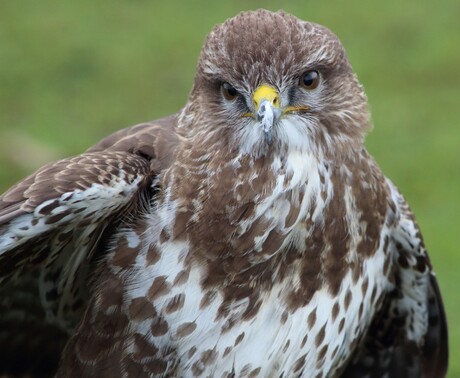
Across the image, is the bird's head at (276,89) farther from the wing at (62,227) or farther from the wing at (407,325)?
the wing at (407,325)

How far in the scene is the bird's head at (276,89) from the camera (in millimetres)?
6703

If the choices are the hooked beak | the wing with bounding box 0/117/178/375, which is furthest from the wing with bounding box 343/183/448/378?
the wing with bounding box 0/117/178/375

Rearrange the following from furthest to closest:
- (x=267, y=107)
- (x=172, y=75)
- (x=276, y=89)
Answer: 1. (x=172, y=75)
2. (x=276, y=89)
3. (x=267, y=107)

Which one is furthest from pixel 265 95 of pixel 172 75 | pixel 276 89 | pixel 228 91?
pixel 172 75

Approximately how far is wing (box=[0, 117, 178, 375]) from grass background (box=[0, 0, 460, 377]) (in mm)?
3663

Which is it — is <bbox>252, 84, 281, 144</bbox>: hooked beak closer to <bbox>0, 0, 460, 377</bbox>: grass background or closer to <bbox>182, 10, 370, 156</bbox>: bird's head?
<bbox>182, 10, 370, 156</bbox>: bird's head

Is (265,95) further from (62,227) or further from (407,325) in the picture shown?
→ (407,325)

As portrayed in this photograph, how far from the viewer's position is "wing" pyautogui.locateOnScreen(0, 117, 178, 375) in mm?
6445

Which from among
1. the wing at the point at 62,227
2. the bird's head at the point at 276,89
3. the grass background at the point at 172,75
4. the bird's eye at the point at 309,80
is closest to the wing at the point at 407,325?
the bird's head at the point at 276,89

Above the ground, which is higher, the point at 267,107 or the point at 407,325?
the point at 267,107

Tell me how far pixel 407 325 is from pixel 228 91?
1.67m

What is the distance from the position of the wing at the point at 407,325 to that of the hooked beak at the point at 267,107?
98cm

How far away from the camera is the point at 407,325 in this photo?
7.78 meters

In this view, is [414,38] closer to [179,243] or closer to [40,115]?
[40,115]
